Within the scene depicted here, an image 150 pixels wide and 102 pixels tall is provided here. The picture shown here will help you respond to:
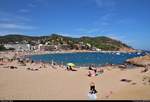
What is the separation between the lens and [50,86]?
23719 millimetres

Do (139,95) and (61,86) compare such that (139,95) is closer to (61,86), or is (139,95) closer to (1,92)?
(61,86)

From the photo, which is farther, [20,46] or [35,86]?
[20,46]

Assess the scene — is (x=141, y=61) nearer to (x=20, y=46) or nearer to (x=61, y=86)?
(x=61, y=86)

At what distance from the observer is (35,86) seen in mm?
23562

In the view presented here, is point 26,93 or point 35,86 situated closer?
point 26,93

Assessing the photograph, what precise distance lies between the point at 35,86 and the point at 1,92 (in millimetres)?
3602

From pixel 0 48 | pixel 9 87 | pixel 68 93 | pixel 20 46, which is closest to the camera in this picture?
pixel 68 93

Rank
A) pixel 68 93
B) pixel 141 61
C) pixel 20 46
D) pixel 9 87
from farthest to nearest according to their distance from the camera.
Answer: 1. pixel 20 46
2. pixel 141 61
3. pixel 9 87
4. pixel 68 93

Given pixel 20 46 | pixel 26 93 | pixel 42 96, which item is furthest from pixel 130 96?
pixel 20 46

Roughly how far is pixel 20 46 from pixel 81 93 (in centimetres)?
17924

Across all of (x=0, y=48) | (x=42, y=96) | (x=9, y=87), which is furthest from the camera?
(x=0, y=48)

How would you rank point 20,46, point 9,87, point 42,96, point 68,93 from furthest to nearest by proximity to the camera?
point 20,46
point 9,87
point 68,93
point 42,96

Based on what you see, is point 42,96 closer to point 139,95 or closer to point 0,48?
point 139,95

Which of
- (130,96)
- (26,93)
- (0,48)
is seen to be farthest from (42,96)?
(0,48)
